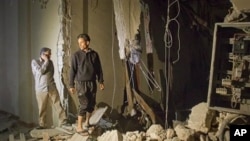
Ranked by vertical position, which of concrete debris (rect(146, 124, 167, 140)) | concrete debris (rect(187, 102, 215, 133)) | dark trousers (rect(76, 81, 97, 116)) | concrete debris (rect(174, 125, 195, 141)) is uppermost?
dark trousers (rect(76, 81, 97, 116))

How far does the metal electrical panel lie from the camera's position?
531 cm

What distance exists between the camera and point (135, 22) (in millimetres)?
7008

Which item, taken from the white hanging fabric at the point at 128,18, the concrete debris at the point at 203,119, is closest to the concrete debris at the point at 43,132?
the white hanging fabric at the point at 128,18

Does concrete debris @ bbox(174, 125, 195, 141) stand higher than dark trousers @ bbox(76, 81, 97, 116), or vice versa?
dark trousers @ bbox(76, 81, 97, 116)

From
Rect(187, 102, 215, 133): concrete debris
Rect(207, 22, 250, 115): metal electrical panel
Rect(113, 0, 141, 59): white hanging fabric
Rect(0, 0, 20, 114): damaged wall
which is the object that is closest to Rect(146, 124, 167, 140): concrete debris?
Rect(187, 102, 215, 133): concrete debris

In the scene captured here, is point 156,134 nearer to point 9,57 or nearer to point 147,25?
point 147,25

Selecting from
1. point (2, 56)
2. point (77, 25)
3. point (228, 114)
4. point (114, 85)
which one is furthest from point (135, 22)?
point (2, 56)

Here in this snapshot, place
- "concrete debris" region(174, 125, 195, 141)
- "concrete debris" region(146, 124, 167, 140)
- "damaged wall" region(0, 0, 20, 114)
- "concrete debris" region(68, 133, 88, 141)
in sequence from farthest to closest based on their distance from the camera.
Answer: "damaged wall" region(0, 0, 20, 114) < "concrete debris" region(68, 133, 88, 141) < "concrete debris" region(146, 124, 167, 140) < "concrete debris" region(174, 125, 195, 141)

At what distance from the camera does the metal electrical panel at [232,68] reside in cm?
531

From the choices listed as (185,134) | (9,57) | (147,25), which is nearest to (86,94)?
(185,134)

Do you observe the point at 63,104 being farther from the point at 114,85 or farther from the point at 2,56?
the point at 2,56

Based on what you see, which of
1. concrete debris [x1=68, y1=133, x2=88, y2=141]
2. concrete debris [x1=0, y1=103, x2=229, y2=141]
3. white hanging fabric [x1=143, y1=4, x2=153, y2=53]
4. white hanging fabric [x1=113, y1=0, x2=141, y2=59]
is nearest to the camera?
concrete debris [x1=0, y1=103, x2=229, y2=141]

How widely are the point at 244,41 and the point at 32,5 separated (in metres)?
5.61

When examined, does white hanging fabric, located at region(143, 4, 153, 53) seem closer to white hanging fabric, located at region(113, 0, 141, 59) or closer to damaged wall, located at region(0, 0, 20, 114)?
white hanging fabric, located at region(113, 0, 141, 59)
